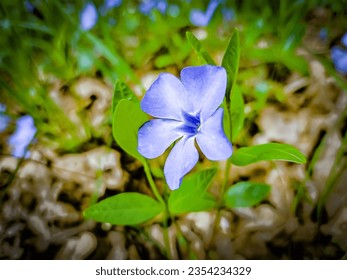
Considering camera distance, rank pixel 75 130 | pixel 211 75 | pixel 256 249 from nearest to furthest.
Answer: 1. pixel 211 75
2. pixel 256 249
3. pixel 75 130

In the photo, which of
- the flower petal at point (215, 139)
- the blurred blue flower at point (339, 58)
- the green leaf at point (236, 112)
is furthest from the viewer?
the blurred blue flower at point (339, 58)

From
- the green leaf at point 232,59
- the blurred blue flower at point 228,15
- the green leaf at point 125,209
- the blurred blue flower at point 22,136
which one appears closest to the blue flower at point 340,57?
the blurred blue flower at point 228,15

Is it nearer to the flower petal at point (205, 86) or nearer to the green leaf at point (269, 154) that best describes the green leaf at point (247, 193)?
the green leaf at point (269, 154)

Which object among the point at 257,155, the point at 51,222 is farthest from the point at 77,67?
the point at 257,155

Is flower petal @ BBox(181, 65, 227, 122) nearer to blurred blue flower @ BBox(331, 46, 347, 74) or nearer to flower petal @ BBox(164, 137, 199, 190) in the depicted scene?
flower petal @ BBox(164, 137, 199, 190)

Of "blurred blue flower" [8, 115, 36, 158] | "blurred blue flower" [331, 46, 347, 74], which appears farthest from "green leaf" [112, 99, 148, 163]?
"blurred blue flower" [331, 46, 347, 74]

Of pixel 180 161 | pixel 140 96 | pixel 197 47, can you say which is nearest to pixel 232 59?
pixel 197 47

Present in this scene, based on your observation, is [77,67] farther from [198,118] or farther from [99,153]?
[198,118]
